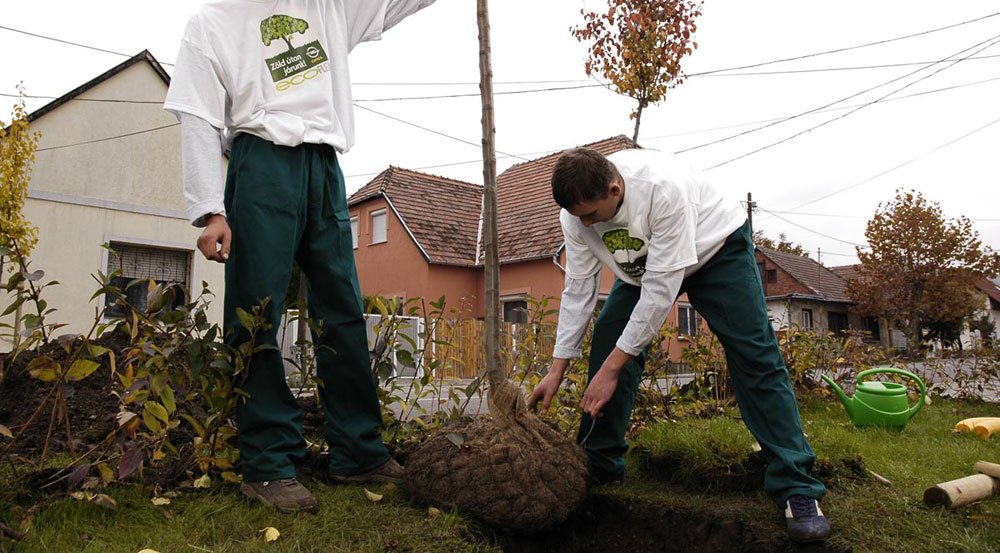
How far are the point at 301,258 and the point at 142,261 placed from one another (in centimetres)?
1109

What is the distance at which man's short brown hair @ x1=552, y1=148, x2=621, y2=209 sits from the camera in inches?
96.1

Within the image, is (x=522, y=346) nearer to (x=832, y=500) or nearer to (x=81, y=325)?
(x=832, y=500)

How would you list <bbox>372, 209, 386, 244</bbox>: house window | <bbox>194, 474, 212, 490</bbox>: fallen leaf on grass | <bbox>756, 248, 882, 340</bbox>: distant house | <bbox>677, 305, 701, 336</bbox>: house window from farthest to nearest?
<bbox>756, 248, 882, 340</bbox>: distant house < <bbox>372, 209, 386, 244</bbox>: house window < <bbox>677, 305, 701, 336</bbox>: house window < <bbox>194, 474, 212, 490</bbox>: fallen leaf on grass

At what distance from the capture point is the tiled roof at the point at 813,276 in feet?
121

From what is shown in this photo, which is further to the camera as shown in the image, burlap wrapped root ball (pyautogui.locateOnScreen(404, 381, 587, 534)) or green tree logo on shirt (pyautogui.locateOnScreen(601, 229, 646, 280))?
green tree logo on shirt (pyautogui.locateOnScreen(601, 229, 646, 280))

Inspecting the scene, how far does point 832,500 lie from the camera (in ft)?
8.77

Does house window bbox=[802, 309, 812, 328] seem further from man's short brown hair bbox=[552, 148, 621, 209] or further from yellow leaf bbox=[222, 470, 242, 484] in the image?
yellow leaf bbox=[222, 470, 242, 484]

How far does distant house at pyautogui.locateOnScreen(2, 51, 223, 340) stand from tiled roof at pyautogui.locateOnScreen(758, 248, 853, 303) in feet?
99.4

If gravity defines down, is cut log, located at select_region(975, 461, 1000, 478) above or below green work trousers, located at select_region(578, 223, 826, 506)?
below

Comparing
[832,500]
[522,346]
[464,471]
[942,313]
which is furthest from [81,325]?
[942,313]

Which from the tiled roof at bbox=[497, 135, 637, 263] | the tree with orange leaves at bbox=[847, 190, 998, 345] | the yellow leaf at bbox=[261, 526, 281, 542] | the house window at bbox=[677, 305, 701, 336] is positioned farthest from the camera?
the tree with orange leaves at bbox=[847, 190, 998, 345]

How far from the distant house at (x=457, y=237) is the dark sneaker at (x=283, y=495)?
14582 mm

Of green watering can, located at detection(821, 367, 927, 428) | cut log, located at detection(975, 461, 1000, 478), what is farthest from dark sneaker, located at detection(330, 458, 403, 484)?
green watering can, located at detection(821, 367, 927, 428)

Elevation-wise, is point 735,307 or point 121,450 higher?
point 735,307
